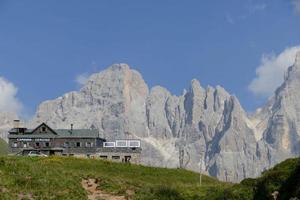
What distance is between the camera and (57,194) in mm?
49031

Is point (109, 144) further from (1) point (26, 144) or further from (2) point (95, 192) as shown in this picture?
(2) point (95, 192)

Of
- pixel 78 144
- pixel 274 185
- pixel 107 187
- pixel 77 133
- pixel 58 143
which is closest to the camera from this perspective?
pixel 274 185

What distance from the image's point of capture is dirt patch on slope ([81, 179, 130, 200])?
51316mm

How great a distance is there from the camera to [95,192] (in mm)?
53344

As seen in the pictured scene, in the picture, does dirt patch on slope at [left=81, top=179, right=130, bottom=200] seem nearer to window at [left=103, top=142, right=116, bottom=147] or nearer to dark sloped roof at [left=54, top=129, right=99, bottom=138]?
window at [left=103, top=142, right=116, bottom=147]

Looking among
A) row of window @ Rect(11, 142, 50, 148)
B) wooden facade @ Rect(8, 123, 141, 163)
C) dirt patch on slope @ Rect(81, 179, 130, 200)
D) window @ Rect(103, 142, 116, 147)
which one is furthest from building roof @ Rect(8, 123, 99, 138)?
dirt patch on slope @ Rect(81, 179, 130, 200)

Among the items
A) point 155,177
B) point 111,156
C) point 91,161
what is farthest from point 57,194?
point 111,156

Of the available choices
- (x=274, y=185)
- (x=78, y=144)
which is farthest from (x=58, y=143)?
(x=274, y=185)

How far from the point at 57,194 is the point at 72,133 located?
11525 cm

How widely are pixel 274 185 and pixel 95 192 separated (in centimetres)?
2000

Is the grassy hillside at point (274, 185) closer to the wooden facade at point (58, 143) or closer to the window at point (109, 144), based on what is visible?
the window at point (109, 144)

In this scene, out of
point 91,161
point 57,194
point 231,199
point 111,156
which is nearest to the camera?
point 231,199

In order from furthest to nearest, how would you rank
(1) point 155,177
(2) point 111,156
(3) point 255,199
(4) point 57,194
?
(2) point 111,156 < (1) point 155,177 < (4) point 57,194 < (3) point 255,199

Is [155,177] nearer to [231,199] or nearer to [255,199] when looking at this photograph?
[231,199]
